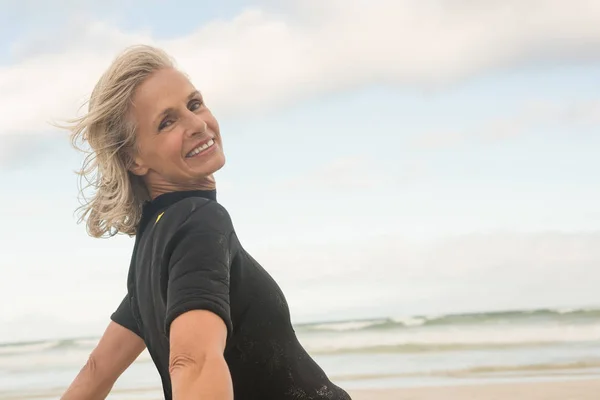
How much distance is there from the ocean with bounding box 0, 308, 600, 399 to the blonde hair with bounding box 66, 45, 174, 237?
Answer: 7.03 metres

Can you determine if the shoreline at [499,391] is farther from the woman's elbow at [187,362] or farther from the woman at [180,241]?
the woman's elbow at [187,362]

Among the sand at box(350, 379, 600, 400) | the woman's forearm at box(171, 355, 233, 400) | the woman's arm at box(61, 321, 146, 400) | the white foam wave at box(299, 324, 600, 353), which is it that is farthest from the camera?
the white foam wave at box(299, 324, 600, 353)

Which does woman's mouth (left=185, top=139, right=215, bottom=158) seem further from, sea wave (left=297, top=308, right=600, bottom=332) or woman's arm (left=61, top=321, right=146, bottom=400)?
sea wave (left=297, top=308, right=600, bottom=332)

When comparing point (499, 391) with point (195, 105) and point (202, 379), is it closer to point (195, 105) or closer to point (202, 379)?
point (195, 105)

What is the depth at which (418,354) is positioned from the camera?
43.4 feet

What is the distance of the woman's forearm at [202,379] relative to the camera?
182 centimetres

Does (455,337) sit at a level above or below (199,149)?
above

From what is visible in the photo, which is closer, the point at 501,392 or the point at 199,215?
the point at 199,215

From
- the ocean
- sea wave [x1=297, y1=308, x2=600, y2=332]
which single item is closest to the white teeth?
the ocean

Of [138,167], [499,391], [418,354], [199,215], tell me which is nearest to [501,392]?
[499,391]

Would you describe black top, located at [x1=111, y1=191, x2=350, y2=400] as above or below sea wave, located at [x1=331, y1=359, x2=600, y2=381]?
below

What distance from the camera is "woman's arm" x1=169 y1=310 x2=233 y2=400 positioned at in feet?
5.98

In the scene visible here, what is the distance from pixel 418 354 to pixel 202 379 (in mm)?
11700

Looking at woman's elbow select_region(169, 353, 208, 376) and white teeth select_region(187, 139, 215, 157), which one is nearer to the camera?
woman's elbow select_region(169, 353, 208, 376)
